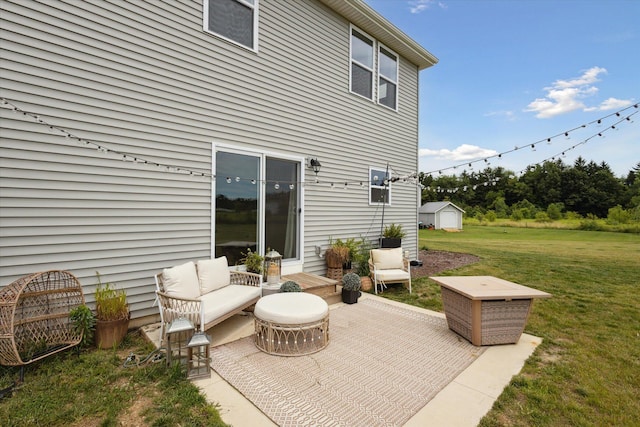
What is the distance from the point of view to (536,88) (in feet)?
36.0

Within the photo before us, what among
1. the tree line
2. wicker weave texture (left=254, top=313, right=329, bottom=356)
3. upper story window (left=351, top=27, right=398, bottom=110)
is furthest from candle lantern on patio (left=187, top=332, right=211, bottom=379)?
the tree line

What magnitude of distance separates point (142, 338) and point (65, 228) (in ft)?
5.18

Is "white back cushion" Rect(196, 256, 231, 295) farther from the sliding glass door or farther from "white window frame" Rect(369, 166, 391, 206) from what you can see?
"white window frame" Rect(369, 166, 391, 206)

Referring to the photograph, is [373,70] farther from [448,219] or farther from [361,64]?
[448,219]

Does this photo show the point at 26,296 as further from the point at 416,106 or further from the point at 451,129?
the point at 451,129

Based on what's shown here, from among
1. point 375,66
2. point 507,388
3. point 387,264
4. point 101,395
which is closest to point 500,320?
point 507,388

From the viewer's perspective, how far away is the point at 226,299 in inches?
147

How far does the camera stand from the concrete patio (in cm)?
223

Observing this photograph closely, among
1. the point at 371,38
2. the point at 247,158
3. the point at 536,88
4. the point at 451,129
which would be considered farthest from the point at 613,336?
the point at 451,129

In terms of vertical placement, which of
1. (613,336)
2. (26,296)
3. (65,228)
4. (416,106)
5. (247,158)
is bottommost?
(613,336)

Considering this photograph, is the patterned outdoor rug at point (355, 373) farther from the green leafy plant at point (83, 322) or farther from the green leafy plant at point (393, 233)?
the green leafy plant at point (393, 233)

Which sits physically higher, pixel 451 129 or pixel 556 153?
pixel 451 129

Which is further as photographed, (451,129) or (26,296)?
(451,129)

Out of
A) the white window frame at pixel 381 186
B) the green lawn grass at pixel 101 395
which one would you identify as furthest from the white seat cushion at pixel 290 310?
the white window frame at pixel 381 186
